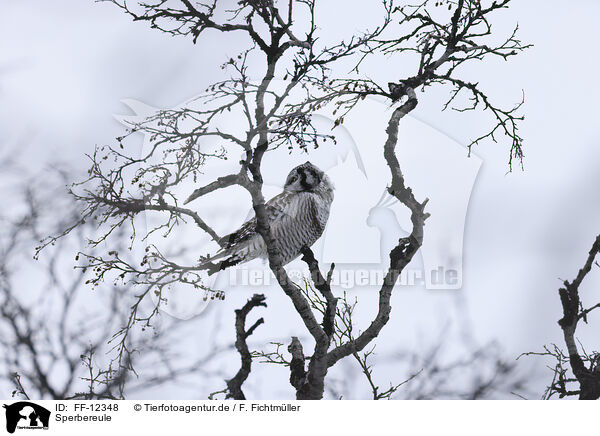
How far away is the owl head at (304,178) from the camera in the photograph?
2559 mm

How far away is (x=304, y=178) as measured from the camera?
8.44 ft

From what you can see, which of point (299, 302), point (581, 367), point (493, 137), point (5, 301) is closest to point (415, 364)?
point (581, 367)

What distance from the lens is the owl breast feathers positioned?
2.56 metres
